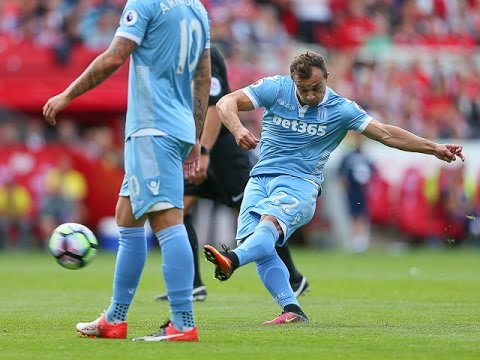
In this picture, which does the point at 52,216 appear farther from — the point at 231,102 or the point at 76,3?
the point at 231,102

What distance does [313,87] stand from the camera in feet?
28.2

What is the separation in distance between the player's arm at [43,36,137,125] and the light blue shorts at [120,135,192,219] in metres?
0.43

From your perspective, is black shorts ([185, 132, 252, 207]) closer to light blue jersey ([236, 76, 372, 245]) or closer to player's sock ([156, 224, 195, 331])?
light blue jersey ([236, 76, 372, 245])

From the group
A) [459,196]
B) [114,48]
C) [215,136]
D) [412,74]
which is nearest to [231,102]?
[114,48]

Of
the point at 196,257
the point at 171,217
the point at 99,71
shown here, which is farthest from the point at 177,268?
the point at 196,257

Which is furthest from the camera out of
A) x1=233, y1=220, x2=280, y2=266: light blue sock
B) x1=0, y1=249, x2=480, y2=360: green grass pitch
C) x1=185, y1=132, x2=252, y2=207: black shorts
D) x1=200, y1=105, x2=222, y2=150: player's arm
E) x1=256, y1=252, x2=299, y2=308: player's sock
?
x1=185, y1=132, x2=252, y2=207: black shorts

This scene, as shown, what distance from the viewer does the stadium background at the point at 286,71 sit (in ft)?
71.3

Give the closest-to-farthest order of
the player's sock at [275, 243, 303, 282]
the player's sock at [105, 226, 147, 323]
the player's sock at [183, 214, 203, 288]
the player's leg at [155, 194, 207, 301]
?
1. the player's sock at [105, 226, 147, 323]
2. the player's sock at [275, 243, 303, 282]
3. the player's leg at [155, 194, 207, 301]
4. the player's sock at [183, 214, 203, 288]

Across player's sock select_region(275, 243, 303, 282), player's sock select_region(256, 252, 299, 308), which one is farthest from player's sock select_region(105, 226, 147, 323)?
player's sock select_region(275, 243, 303, 282)

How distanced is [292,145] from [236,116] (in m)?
0.88

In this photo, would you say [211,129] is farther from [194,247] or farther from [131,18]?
[131,18]

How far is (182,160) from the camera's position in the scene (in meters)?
7.23

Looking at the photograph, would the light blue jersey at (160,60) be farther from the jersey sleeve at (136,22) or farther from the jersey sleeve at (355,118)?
the jersey sleeve at (355,118)

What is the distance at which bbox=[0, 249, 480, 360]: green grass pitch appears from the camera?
688cm
